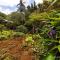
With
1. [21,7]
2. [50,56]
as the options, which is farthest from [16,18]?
[50,56]

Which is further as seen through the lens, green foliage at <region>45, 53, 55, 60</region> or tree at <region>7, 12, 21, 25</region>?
tree at <region>7, 12, 21, 25</region>

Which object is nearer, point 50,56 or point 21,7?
point 50,56

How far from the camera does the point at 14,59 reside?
8.77 metres

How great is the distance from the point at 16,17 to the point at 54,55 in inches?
695

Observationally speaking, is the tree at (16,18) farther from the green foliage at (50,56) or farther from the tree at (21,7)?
the green foliage at (50,56)

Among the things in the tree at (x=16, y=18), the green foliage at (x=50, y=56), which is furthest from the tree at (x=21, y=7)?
the green foliage at (x=50, y=56)

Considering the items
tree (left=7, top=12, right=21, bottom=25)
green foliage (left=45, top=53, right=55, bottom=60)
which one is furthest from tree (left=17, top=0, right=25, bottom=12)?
green foliage (left=45, top=53, right=55, bottom=60)

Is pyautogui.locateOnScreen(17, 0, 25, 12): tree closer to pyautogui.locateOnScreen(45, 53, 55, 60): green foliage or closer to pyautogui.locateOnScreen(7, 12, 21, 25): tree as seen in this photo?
pyautogui.locateOnScreen(7, 12, 21, 25): tree

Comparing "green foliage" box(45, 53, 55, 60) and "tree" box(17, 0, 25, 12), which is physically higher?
"tree" box(17, 0, 25, 12)

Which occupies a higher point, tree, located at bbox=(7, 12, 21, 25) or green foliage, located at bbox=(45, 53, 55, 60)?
tree, located at bbox=(7, 12, 21, 25)

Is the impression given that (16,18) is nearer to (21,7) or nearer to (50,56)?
(21,7)

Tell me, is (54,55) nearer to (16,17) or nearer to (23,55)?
(23,55)

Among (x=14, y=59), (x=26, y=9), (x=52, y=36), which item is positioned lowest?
(x=14, y=59)

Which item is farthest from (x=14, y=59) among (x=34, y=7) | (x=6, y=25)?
(x=34, y=7)
